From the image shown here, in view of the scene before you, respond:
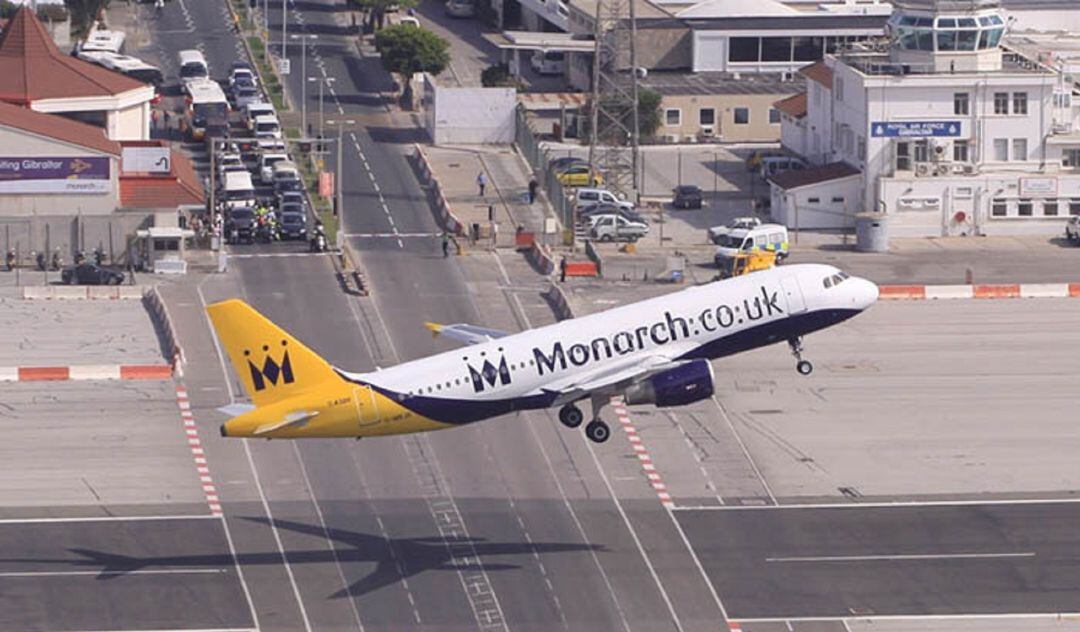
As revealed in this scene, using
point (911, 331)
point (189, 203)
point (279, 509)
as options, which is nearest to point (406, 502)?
point (279, 509)

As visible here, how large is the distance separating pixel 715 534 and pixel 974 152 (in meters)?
68.3

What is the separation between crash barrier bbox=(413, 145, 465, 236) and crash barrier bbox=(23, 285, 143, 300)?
1030 inches

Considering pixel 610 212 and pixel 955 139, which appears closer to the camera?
pixel 610 212

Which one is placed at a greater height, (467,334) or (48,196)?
(467,334)

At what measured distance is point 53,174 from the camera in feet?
552

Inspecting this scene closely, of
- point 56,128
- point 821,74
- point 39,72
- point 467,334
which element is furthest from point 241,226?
point 467,334

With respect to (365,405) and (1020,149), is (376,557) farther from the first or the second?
(1020,149)

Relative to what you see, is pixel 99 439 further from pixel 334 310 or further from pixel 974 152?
pixel 974 152

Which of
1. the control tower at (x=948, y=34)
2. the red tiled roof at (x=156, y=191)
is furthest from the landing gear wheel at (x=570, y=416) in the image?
the control tower at (x=948, y=34)

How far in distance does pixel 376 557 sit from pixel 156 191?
62709 millimetres

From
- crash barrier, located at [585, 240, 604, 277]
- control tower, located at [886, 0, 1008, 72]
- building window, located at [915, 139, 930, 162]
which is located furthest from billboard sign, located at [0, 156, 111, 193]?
control tower, located at [886, 0, 1008, 72]

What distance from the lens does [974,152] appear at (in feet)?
580

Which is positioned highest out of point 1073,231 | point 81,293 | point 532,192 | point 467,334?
point 467,334

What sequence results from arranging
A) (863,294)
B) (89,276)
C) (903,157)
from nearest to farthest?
(863,294), (89,276), (903,157)
